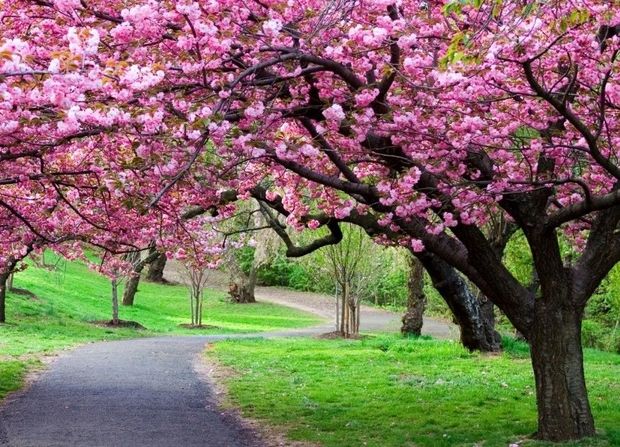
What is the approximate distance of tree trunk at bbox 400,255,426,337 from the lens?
21547mm

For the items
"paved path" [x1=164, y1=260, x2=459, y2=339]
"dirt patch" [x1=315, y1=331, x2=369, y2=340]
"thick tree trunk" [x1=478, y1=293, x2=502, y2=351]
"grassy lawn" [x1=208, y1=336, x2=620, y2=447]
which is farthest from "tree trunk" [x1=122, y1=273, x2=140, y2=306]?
"thick tree trunk" [x1=478, y1=293, x2=502, y2=351]

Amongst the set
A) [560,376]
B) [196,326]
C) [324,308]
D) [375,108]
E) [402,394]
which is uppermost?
[375,108]

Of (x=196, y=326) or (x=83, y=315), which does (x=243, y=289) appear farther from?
(x=83, y=315)

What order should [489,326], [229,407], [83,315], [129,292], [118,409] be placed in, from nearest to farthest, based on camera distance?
[118,409] < [229,407] < [489,326] < [83,315] < [129,292]

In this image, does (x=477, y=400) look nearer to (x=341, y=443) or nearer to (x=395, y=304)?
(x=341, y=443)

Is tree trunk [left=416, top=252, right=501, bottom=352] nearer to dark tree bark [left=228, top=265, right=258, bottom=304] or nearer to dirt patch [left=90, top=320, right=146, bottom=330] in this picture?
dirt patch [left=90, top=320, right=146, bottom=330]

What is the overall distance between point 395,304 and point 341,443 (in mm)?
38244

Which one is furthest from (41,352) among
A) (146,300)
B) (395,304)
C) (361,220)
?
(395,304)

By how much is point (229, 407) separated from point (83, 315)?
1866 cm

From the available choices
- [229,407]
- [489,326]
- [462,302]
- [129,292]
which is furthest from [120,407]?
[129,292]

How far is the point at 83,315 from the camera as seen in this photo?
27.8 meters

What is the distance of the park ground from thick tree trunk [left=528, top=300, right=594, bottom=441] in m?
0.28

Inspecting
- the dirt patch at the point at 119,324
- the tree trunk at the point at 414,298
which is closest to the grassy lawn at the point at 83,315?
the dirt patch at the point at 119,324

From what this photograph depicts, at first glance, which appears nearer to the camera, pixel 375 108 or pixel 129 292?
pixel 375 108
